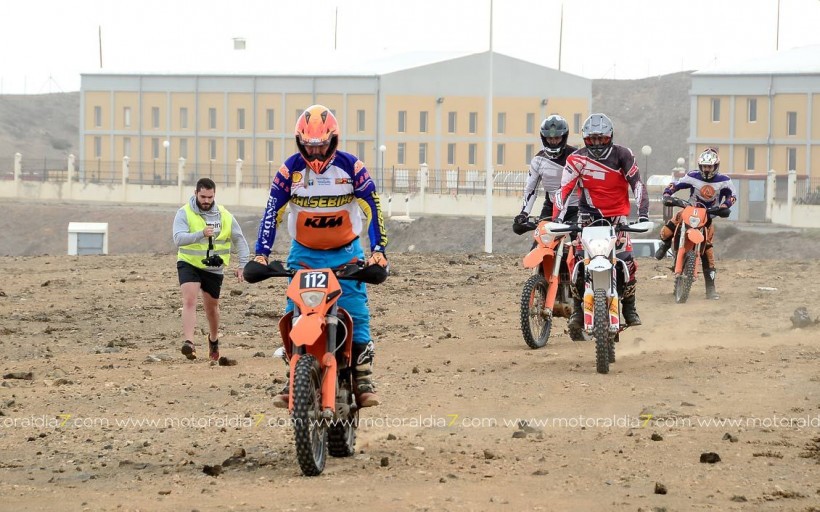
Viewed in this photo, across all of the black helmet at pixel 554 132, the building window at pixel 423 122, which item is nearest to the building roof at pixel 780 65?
the building window at pixel 423 122

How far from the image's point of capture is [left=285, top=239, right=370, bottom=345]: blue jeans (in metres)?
8.71

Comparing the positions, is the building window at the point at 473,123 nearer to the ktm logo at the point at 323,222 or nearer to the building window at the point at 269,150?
Answer: the building window at the point at 269,150

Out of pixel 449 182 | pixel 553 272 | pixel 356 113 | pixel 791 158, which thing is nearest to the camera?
pixel 553 272

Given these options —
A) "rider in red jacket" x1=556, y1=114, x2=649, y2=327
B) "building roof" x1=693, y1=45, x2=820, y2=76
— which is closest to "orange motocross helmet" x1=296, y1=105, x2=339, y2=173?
"rider in red jacket" x1=556, y1=114, x2=649, y2=327

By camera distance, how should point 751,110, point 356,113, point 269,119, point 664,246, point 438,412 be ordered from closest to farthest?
point 438,412
point 664,246
point 751,110
point 356,113
point 269,119

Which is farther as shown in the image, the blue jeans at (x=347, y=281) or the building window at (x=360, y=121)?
the building window at (x=360, y=121)

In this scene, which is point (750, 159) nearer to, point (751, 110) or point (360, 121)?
point (751, 110)

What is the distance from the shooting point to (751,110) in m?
69.4

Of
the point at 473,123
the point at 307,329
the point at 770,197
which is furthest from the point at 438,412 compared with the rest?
the point at 473,123

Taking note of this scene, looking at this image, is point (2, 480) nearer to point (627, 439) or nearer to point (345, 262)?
point (345, 262)

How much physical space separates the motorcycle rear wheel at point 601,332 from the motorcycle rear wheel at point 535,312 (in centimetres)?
149

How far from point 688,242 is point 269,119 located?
201 ft

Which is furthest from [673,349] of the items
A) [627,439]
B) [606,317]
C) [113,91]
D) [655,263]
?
[113,91]

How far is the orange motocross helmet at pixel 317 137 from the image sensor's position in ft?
28.3
